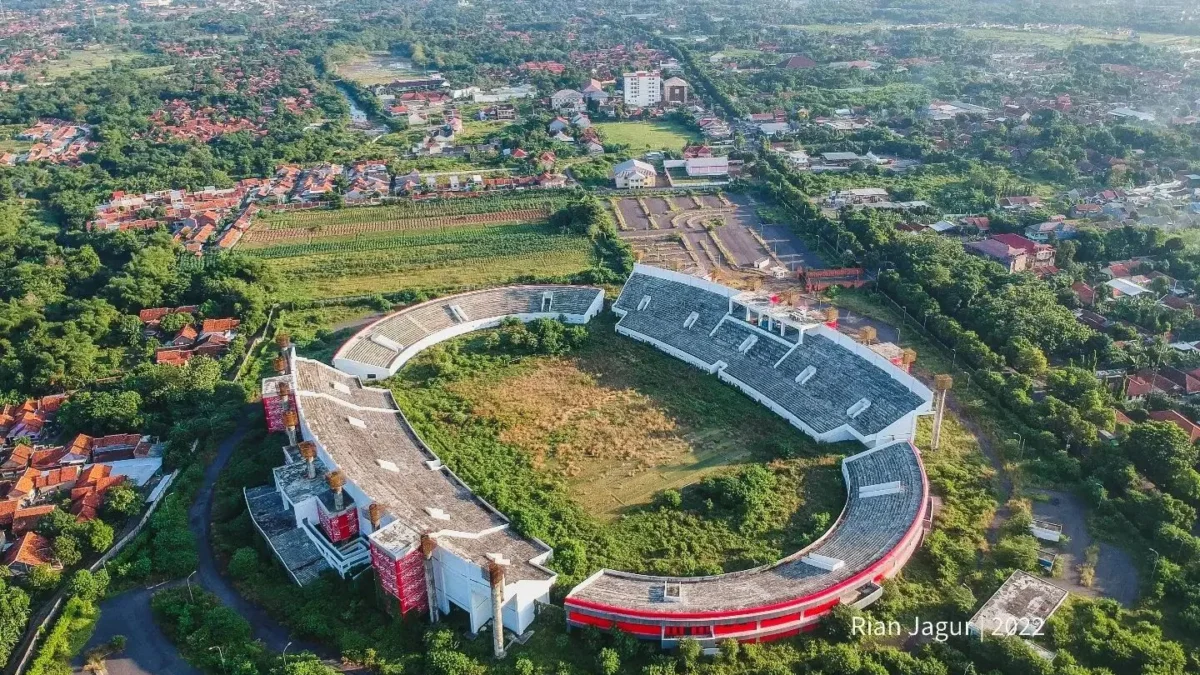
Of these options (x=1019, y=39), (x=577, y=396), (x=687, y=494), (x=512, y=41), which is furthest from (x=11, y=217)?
(x=1019, y=39)

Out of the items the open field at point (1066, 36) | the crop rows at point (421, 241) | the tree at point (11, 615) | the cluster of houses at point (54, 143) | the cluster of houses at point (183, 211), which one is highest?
the tree at point (11, 615)

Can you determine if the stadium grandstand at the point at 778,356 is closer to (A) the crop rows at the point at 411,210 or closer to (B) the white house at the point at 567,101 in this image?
(A) the crop rows at the point at 411,210

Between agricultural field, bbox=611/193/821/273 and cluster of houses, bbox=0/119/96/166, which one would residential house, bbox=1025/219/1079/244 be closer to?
agricultural field, bbox=611/193/821/273

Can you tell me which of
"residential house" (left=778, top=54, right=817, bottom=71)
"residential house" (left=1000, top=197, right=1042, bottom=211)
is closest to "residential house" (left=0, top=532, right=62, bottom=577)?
"residential house" (left=1000, top=197, right=1042, bottom=211)

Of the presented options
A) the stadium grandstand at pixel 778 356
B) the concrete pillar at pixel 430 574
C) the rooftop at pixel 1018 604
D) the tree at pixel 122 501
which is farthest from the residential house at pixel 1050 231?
the tree at pixel 122 501

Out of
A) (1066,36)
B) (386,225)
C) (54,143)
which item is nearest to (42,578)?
(386,225)

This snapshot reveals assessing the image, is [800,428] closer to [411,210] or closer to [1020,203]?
[1020,203]
